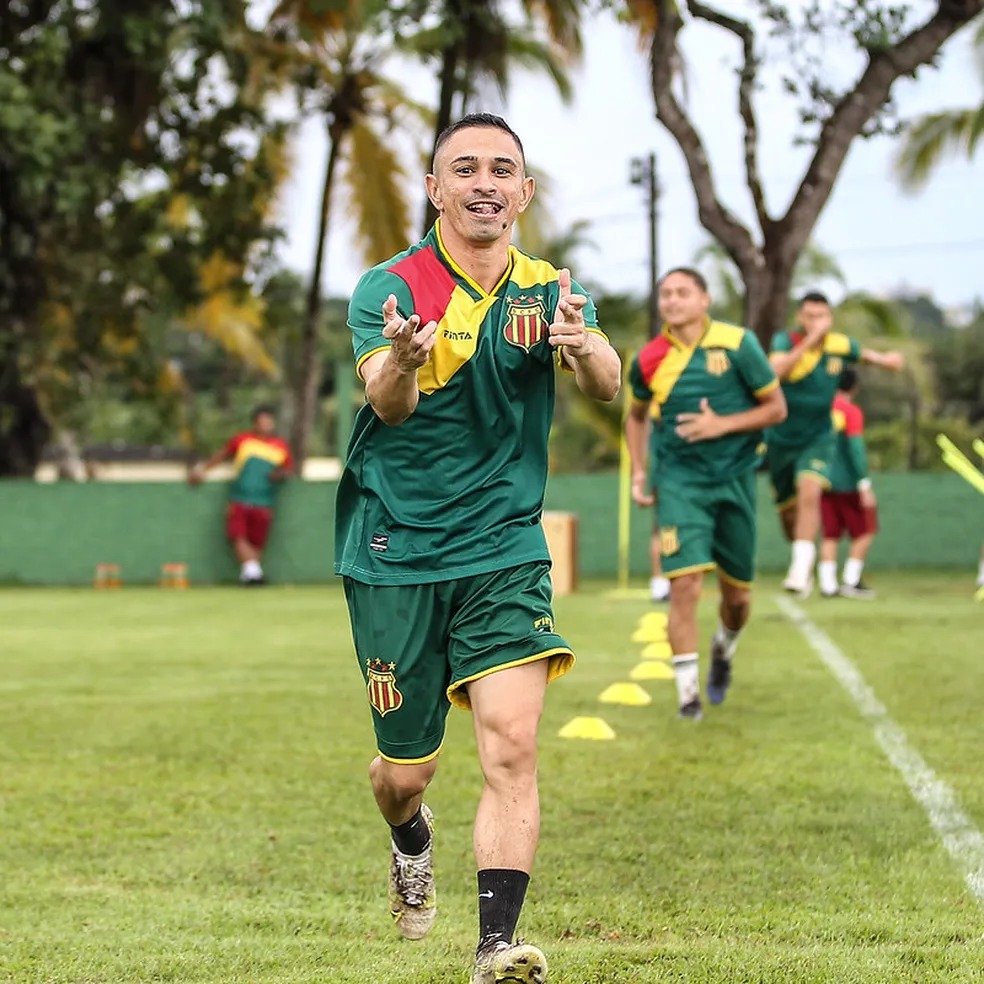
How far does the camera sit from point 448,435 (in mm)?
4590

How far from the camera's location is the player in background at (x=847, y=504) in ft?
56.5

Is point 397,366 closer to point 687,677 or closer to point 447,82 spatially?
point 687,677

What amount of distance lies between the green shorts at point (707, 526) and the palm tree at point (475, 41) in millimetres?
14951

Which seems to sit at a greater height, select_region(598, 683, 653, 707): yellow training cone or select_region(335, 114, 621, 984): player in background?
select_region(335, 114, 621, 984): player in background

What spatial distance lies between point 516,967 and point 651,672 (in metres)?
7.00

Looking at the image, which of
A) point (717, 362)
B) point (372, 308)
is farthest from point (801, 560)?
point (372, 308)

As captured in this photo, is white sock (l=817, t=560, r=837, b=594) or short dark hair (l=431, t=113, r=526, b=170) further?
white sock (l=817, t=560, r=837, b=594)

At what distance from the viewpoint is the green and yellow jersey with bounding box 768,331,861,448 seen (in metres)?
14.1

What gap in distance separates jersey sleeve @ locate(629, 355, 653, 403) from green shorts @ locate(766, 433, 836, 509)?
16.6 ft

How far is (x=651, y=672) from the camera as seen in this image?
1097 cm

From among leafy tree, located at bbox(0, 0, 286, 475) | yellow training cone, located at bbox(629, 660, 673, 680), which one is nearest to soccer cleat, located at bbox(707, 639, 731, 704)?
yellow training cone, located at bbox(629, 660, 673, 680)

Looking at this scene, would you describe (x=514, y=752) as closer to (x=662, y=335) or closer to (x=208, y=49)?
(x=662, y=335)

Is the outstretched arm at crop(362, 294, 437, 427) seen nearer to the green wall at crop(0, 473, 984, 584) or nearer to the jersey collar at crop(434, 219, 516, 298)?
the jersey collar at crop(434, 219, 516, 298)

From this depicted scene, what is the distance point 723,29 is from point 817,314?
843 cm
